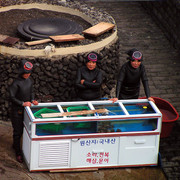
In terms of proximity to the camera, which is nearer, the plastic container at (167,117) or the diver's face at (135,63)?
the diver's face at (135,63)

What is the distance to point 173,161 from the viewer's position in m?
10.6

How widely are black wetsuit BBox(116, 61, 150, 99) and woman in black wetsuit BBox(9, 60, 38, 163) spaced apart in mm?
1858

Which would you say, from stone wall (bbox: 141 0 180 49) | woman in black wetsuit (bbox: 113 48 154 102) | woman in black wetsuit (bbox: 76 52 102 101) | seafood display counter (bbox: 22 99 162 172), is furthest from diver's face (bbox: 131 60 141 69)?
stone wall (bbox: 141 0 180 49)

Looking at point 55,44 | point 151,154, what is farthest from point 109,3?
point 151,154

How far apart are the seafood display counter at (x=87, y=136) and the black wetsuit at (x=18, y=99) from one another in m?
0.17

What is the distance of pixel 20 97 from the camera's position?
→ 969cm

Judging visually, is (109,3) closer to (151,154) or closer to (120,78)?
(120,78)

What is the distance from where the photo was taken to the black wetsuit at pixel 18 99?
31.3 ft

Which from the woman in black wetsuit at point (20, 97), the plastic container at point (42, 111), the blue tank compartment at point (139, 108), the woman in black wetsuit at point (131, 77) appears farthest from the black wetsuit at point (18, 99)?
the blue tank compartment at point (139, 108)

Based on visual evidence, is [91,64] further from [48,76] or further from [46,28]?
[46,28]

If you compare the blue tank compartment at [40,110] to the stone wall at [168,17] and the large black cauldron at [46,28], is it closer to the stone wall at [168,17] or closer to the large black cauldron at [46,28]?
the large black cauldron at [46,28]

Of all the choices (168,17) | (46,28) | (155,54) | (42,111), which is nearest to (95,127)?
(42,111)

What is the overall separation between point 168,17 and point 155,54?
1357 millimetres

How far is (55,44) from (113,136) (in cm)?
311
